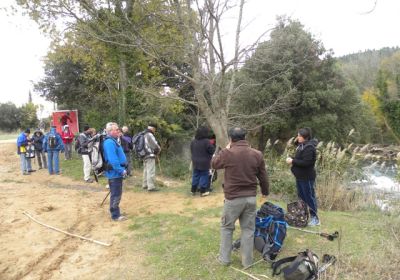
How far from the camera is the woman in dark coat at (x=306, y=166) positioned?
6012 millimetres

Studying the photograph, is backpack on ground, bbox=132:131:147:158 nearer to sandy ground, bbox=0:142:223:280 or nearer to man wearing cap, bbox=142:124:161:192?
man wearing cap, bbox=142:124:161:192

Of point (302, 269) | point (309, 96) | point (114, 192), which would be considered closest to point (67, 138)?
point (114, 192)

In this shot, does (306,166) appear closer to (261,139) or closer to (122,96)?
(122,96)

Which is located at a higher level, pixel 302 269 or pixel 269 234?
pixel 269 234

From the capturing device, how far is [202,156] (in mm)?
8508

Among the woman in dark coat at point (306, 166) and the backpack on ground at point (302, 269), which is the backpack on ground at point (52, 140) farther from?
the backpack on ground at point (302, 269)

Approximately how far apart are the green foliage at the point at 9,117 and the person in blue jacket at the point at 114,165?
136ft

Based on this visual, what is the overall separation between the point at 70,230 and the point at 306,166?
14.0 feet

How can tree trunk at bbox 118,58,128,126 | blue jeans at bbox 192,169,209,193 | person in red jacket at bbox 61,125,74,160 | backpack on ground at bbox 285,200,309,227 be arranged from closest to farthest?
backpack on ground at bbox 285,200,309,227
blue jeans at bbox 192,169,209,193
tree trunk at bbox 118,58,128,126
person in red jacket at bbox 61,125,74,160

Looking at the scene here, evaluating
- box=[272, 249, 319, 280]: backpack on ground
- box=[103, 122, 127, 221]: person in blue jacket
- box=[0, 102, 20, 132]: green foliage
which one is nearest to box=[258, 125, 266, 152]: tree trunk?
box=[103, 122, 127, 221]: person in blue jacket

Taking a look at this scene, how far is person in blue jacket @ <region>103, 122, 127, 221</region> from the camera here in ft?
21.8

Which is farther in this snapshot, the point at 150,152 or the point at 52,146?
the point at 52,146

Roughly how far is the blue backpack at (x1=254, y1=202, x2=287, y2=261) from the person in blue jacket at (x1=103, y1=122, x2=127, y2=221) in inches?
111

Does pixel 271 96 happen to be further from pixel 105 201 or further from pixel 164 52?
pixel 105 201
